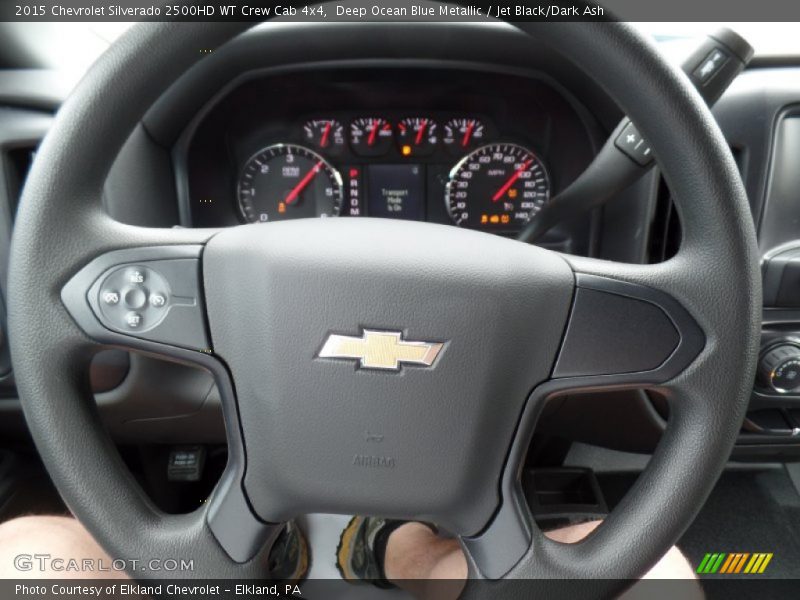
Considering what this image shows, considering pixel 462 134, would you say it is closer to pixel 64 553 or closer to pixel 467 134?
pixel 467 134

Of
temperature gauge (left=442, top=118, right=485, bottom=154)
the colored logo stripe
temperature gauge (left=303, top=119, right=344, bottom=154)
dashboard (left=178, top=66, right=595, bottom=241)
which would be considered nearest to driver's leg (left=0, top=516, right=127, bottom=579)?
dashboard (left=178, top=66, right=595, bottom=241)

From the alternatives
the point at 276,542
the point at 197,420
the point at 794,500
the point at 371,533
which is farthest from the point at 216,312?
the point at 794,500

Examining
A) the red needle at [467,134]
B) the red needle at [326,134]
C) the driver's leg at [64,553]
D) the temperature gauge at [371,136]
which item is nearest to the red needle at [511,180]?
the red needle at [467,134]

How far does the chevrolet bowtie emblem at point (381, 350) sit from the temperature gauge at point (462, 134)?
0.75 meters

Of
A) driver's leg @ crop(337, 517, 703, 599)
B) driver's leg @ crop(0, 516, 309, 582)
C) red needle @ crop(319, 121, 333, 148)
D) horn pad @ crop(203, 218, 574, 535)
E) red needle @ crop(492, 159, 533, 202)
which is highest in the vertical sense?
red needle @ crop(319, 121, 333, 148)

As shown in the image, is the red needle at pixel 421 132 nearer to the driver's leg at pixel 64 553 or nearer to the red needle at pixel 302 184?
the red needle at pixel 302 184

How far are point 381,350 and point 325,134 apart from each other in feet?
2.45

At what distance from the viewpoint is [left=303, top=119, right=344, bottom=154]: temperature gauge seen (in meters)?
1.33

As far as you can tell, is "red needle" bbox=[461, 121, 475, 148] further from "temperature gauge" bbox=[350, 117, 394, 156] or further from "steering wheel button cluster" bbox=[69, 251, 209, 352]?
"steering wheel button cluster" bbox=[69, 251, 209, 352]

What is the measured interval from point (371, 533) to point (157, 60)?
0.68 meters

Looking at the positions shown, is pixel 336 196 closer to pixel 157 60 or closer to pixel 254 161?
pixel 254 161

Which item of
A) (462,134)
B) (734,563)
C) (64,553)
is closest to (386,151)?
(462,134)

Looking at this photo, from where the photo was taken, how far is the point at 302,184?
1.36 metres

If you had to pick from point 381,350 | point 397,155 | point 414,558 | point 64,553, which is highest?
point 397,155
